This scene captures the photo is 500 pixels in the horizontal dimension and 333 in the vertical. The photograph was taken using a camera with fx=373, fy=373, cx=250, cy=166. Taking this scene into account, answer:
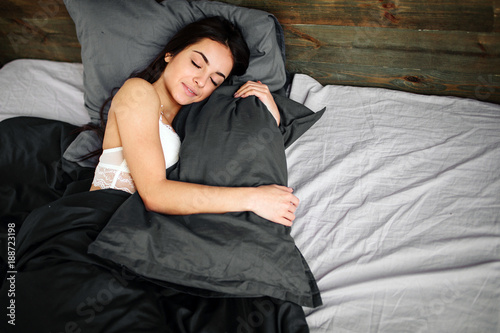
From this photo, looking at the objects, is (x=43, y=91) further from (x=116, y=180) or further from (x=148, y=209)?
(x=148, y=209)

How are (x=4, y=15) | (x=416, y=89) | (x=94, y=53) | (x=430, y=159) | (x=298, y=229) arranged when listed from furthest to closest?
(x=4, y=15) < (x=416, y=89) < (x=94, y=53) < (x=430, y=159) < (x=298, y=229)

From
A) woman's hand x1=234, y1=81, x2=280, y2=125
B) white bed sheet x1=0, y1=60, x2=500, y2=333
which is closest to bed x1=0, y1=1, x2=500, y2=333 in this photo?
white bed sheet x1=0, y1=60, x2=500, y2=333

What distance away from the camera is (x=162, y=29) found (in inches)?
53.6

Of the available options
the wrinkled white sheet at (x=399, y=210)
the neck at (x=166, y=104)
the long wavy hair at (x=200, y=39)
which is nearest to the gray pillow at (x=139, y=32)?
the long wavy hair at (x=200, y=39)

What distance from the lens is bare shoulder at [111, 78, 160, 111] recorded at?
1079mm

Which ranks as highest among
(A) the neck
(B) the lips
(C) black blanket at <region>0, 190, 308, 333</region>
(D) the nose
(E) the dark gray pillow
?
(D) the nose

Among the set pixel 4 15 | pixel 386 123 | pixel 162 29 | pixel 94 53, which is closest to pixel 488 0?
pixel 386 123

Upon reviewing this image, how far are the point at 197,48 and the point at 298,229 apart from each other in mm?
665

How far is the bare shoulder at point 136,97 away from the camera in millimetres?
1079

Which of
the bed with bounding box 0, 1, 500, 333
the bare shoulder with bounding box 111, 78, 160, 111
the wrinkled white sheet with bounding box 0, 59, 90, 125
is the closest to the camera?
the bed with bounding box 0, 1, 500, 333

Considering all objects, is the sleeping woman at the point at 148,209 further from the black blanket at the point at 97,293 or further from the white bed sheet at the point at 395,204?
the white bed sheet at the point at 395,204

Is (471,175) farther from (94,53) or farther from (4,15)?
(4,15)

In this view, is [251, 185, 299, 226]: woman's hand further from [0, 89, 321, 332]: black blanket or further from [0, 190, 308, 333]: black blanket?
[0, 190, 308, 333]: black blanket

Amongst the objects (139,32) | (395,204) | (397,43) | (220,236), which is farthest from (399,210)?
(139,32)
